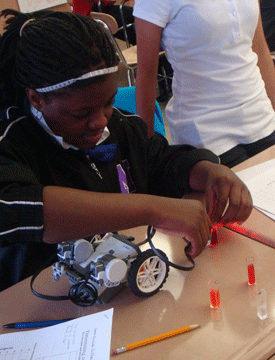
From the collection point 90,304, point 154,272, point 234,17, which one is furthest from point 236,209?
point 234,17

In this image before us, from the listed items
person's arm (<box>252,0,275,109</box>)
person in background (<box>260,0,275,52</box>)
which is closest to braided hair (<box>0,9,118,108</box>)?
person's arm (<box>252,0,275,109</box>)

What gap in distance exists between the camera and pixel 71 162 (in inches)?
40.4

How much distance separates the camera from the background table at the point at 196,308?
25.1 inches

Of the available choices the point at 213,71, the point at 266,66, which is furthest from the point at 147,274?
the point at 266,66

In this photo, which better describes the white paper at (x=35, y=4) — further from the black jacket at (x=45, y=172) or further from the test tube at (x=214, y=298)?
the test tube at (x=214, y=298)

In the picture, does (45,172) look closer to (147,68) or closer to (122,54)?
(147,68)

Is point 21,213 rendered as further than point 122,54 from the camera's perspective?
No

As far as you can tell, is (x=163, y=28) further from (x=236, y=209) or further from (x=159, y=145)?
(x=236, y=209)

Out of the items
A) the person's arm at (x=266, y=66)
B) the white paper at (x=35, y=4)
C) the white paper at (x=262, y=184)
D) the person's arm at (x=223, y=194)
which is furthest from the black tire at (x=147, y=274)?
the white paper at (x=35, y=4)

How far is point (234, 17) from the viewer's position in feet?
4.46

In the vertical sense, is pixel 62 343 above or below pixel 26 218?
below

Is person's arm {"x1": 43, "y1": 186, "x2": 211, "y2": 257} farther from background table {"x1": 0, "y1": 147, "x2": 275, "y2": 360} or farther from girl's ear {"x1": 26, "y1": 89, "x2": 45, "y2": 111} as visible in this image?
girl's ear {"x1": 26, "y1": 89, "x2": 45, "y2": 111}

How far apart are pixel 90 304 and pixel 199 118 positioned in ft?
2.83

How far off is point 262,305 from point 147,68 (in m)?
0.98
